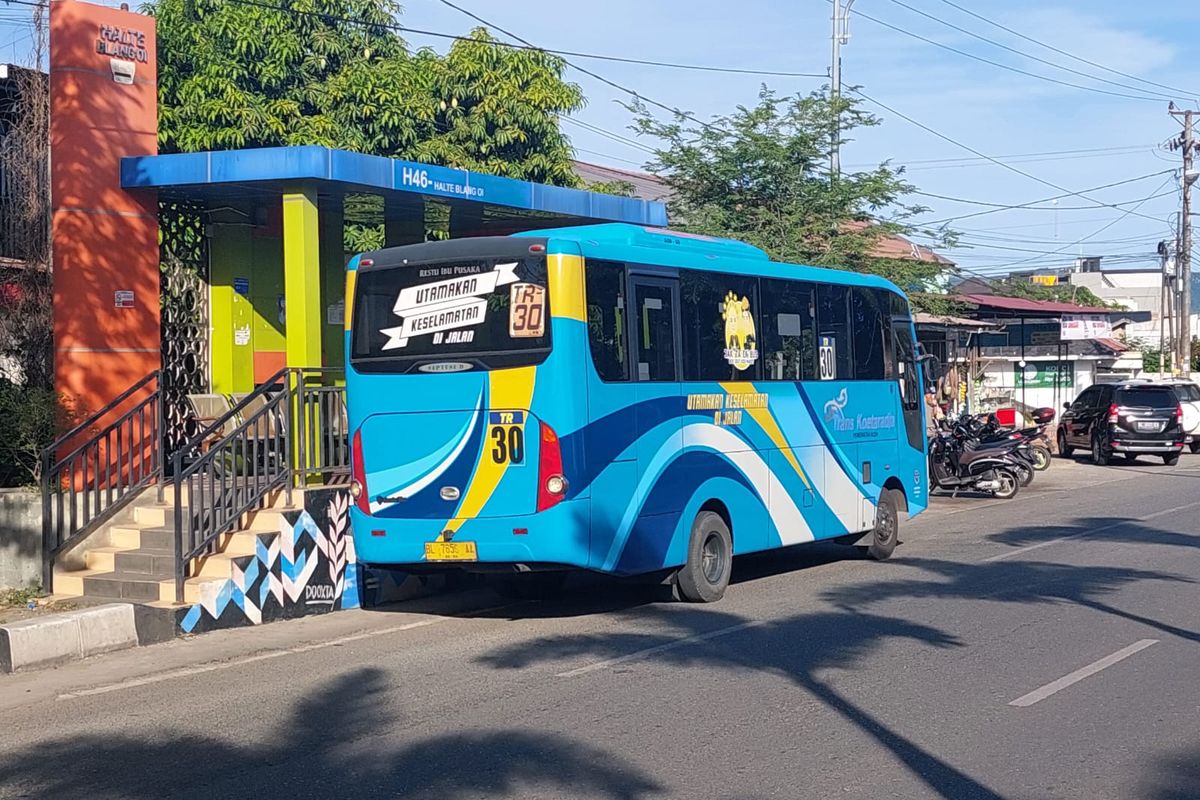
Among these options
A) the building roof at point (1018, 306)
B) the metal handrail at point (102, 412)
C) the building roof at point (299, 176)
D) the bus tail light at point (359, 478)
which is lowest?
the bus tail light at point (359, 478)

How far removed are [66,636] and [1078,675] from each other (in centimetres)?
730

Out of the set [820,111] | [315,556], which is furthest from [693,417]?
[820,111]

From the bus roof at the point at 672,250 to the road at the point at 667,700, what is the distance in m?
3.13

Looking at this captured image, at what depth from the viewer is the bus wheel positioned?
1231 centimetres

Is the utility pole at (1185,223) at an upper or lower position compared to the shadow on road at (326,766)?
upper

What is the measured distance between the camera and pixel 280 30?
75.0 ft

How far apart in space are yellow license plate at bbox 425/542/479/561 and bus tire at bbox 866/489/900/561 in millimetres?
6127

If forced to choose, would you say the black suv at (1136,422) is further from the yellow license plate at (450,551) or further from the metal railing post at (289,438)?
the yellow license plate at (450,551)

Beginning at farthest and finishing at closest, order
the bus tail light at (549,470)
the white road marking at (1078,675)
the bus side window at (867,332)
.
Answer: the bus side window at (867,332) < the bus tail light at (549,470) < the white road marking at (1078,675)

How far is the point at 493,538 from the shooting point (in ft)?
36.3

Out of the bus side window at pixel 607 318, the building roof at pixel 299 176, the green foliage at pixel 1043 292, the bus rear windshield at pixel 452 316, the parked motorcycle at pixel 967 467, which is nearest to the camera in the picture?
the bus rear windshield at pixel 452 316

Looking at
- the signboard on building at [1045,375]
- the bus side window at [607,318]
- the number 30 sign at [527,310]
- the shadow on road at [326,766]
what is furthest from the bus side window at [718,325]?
the signboard on building at [1045,375]

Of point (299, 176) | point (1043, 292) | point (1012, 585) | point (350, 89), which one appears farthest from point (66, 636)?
point (1043, 292)

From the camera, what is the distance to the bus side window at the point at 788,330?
13570 mm
